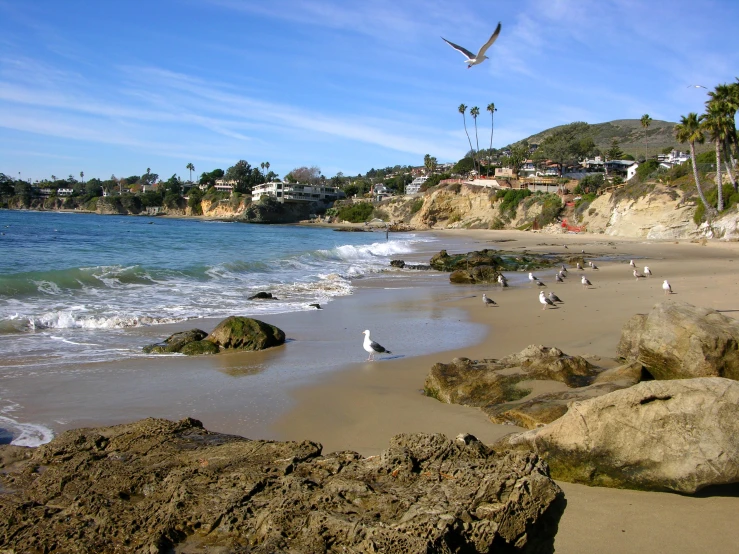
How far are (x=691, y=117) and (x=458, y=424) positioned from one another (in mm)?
45131

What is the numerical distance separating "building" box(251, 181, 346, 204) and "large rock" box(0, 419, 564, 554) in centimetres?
11726

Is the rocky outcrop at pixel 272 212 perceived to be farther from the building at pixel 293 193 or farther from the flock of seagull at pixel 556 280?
the flock of seagull at pixel 556 280

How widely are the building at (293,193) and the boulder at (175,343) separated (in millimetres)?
110638

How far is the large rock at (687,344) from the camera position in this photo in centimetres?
664

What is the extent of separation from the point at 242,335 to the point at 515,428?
6003 mm

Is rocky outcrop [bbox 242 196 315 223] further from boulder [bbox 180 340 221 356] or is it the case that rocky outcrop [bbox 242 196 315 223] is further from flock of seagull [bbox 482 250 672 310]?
boulder [bbox 180 340 221 356]

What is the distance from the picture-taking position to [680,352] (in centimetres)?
683

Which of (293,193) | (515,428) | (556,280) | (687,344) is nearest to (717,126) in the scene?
(556,280)

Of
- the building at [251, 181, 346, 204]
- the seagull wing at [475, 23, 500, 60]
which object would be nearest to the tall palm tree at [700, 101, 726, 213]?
the seagull wing at [475, 23, 500, 60]

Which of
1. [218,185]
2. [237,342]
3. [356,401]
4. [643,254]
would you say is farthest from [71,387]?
[218,185]

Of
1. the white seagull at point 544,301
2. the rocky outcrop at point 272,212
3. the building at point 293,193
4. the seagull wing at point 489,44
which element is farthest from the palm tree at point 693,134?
the building at point 293,193

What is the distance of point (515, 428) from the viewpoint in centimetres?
577

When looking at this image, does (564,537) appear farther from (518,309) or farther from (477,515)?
(518,309)

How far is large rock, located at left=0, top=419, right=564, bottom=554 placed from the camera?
3088 mm
